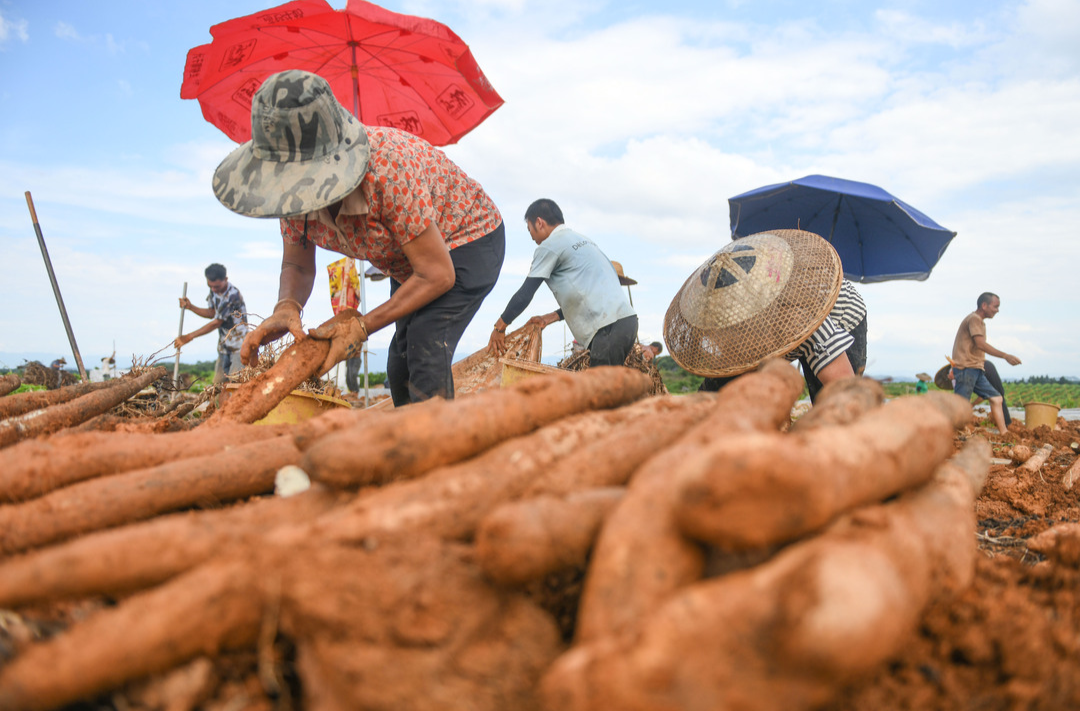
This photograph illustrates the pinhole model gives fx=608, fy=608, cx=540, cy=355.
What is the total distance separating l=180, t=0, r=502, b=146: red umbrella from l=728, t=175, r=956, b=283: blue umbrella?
2.60 metres

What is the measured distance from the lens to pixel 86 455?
1905 millimetres

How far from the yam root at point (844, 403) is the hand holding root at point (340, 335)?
2072mm

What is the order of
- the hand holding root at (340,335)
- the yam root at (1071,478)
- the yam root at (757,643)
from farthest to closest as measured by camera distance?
the yam root at (1071,478)
the hand holding root at (340,335)
the yam root at (757,643)

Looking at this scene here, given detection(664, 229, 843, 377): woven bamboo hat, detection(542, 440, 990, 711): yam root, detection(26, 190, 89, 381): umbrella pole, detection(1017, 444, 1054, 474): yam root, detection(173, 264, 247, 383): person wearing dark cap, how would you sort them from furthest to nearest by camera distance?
detection(173, 264, 247, 383): person wearing dark cap, detection(26, 190, 89, 381): umbrella pole, detection(1017, 444, 1054, 474): yam root, detection(664, 229, 843, 377): woven bamboo hat, detection(542, 440, 990, 711): yam root

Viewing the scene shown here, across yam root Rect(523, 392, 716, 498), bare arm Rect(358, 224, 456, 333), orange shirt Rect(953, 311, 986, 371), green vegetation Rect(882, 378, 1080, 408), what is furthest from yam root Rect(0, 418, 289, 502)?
green vegetation Rect(882, 378, 1080, 408)

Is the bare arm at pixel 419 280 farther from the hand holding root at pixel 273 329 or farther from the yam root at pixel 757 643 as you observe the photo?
the yam root at pixel 757 643

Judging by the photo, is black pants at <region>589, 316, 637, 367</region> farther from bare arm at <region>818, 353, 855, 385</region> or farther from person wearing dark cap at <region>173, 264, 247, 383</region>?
person wearing dark cap at <region>173, 264, 247, 383</region>

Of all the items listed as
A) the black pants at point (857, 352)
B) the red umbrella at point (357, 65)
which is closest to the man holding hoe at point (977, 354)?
the black pants at point (857, 352)

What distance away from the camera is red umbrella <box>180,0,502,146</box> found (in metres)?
4.62

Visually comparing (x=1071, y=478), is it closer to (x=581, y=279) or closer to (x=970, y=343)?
(x=581, y=279)

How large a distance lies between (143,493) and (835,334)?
3458mm

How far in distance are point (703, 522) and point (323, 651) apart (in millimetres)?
725

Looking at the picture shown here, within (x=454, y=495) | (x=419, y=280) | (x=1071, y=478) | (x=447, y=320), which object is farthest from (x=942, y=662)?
(x=1071, y=478)

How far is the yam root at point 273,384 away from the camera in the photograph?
276 centimetres
